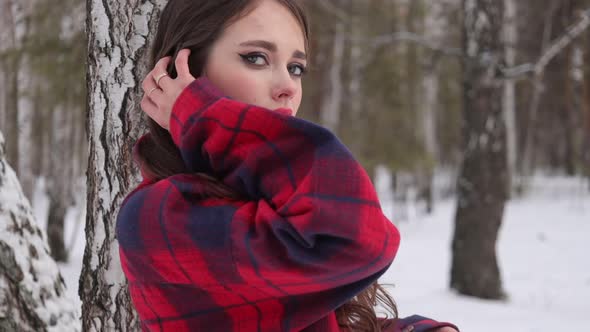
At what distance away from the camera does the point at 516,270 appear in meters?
9.42

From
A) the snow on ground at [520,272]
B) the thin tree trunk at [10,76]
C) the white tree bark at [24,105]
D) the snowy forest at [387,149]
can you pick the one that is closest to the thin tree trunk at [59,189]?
the snowy forest at [387,149]

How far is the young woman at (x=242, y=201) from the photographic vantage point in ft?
4.05

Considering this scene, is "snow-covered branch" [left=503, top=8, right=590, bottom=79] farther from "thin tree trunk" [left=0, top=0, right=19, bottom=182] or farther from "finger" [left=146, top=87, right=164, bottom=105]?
"finger" [left=146, top=87, right=164, bottom=105]

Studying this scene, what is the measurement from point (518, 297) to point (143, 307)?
675 cm

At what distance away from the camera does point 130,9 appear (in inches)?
77.9

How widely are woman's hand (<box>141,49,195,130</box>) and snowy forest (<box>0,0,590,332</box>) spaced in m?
0.49

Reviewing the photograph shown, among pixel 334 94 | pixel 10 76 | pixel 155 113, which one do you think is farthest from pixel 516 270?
A: pixel 155 113

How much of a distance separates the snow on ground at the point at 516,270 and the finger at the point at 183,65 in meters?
3.59

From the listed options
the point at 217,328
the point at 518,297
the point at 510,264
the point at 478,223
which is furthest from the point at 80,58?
the point at 510,264

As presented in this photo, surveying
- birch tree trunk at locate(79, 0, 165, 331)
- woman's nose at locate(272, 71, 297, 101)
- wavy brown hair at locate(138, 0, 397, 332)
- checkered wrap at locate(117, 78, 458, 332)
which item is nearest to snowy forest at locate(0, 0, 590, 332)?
birch tree trunk at locate(79, 0, 165, 331)

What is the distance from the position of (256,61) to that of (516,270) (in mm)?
8863

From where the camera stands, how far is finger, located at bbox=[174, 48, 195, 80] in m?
1.42

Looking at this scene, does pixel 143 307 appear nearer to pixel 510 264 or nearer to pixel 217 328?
pixel 217 328

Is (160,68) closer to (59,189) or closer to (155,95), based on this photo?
(155,95)
